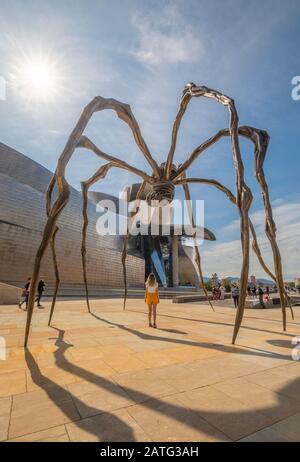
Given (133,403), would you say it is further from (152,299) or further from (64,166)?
(152,299)

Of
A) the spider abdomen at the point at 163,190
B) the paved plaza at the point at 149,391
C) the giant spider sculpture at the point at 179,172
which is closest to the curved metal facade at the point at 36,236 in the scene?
the giant spider sculpture at the point at 179,172

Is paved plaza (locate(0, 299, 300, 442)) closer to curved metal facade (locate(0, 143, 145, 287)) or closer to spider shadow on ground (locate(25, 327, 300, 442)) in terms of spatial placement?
spider shadow on ground (locate(25, 327, 300, 442))

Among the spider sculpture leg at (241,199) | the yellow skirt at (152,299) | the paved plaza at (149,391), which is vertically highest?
the spider sculpture leg at (241,199)

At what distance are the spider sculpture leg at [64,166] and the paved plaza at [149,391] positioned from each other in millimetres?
941

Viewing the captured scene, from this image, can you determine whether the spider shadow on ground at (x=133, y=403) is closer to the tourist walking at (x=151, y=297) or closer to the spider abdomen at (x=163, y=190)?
the tourist walking at (x=151, y=297)

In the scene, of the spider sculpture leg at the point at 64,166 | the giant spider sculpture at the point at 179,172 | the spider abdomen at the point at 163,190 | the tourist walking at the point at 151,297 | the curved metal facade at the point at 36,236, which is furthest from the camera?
the curved metal facade at the point at 36,236

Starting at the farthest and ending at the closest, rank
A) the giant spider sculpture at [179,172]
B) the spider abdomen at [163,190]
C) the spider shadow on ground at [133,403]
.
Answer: the spider abdomen at [163,190] < the giant spider sculpture at [179,172] < the spider shadow on ground at [133,403]

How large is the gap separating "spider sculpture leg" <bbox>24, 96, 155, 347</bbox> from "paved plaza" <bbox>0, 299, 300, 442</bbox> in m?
0.94

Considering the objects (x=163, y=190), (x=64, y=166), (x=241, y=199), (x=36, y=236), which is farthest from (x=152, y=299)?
(x=36, y=236)

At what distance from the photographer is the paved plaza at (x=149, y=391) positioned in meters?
1.86

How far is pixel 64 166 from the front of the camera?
13.9 ft

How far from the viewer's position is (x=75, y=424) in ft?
6.34

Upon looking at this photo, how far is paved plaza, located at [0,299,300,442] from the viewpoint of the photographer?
186cm

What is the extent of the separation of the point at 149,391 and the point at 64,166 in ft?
11.6
